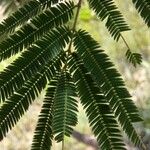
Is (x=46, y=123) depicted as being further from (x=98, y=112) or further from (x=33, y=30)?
(x=33, y=30)

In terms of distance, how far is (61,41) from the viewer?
6.84ft

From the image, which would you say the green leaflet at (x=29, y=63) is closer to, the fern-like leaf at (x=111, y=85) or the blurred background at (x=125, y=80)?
the fern-like leaf at (x=111, y=85)

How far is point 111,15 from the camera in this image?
2.08 metres

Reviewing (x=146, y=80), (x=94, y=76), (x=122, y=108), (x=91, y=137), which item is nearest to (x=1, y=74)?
(x=94, y=76)

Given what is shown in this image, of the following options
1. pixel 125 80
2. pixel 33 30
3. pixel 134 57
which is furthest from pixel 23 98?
pixel 125 80

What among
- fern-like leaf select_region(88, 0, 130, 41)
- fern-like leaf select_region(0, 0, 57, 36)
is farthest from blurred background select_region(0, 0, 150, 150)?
fern-like leaf select_region(88, 0, 130, 41)

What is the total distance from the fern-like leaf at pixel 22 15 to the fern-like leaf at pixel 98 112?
439 mm

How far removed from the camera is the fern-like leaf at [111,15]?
2.05m

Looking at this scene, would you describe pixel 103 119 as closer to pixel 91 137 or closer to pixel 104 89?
pixel 104 89

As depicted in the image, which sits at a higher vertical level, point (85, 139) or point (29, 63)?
point (85, 139)

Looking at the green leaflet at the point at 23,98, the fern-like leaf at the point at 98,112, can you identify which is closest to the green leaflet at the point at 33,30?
the green leaflet at the point at 23,98

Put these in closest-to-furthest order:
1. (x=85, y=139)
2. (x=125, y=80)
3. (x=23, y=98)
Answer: (x=23, y=98), (x=85, y=139), (x=125, y=80)

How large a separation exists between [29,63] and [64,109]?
30 centimetres

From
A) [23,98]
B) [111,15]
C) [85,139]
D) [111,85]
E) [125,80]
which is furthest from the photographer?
[125,80]
